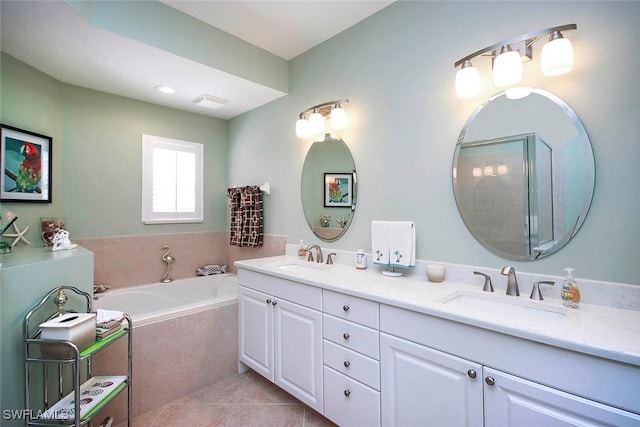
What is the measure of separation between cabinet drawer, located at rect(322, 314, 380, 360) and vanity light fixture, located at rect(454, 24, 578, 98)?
4.55 ft

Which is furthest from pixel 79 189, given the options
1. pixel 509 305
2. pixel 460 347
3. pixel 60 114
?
pixel 509 305

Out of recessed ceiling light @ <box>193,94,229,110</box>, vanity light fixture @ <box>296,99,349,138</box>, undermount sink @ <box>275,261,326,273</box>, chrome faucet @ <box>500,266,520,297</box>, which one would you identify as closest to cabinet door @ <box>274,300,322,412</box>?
undermount sink @ <box>275,261,326,273</box>

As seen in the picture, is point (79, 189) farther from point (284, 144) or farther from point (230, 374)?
point (230, 374)

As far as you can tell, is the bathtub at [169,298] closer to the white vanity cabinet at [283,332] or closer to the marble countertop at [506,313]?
the white vanity cabinet at [283,332]

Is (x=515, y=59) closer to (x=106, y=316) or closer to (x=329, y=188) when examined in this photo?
(x=329, y=188)

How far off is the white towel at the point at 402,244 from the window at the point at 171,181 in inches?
94.6

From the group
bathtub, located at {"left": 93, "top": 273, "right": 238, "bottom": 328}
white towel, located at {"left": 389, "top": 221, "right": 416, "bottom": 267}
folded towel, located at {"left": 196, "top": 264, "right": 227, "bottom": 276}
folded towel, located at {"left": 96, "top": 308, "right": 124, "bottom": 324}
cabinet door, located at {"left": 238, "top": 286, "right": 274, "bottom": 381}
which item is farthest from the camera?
folded towel, located at {"left": 196, "top": 264, "right": 227, "bottom": 276}

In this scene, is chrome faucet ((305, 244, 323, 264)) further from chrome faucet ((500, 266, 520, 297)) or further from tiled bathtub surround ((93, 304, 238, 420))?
chrome faucet ((500, 266, 520, 297))

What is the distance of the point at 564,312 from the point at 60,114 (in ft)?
12.2

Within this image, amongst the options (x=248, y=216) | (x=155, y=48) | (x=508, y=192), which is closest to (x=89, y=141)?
(x=155, y=48)

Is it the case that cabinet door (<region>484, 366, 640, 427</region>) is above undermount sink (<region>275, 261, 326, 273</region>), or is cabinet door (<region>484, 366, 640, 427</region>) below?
below

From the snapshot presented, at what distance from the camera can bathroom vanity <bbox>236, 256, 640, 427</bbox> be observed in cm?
93

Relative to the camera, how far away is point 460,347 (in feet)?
3.89

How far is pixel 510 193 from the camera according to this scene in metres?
1.54
